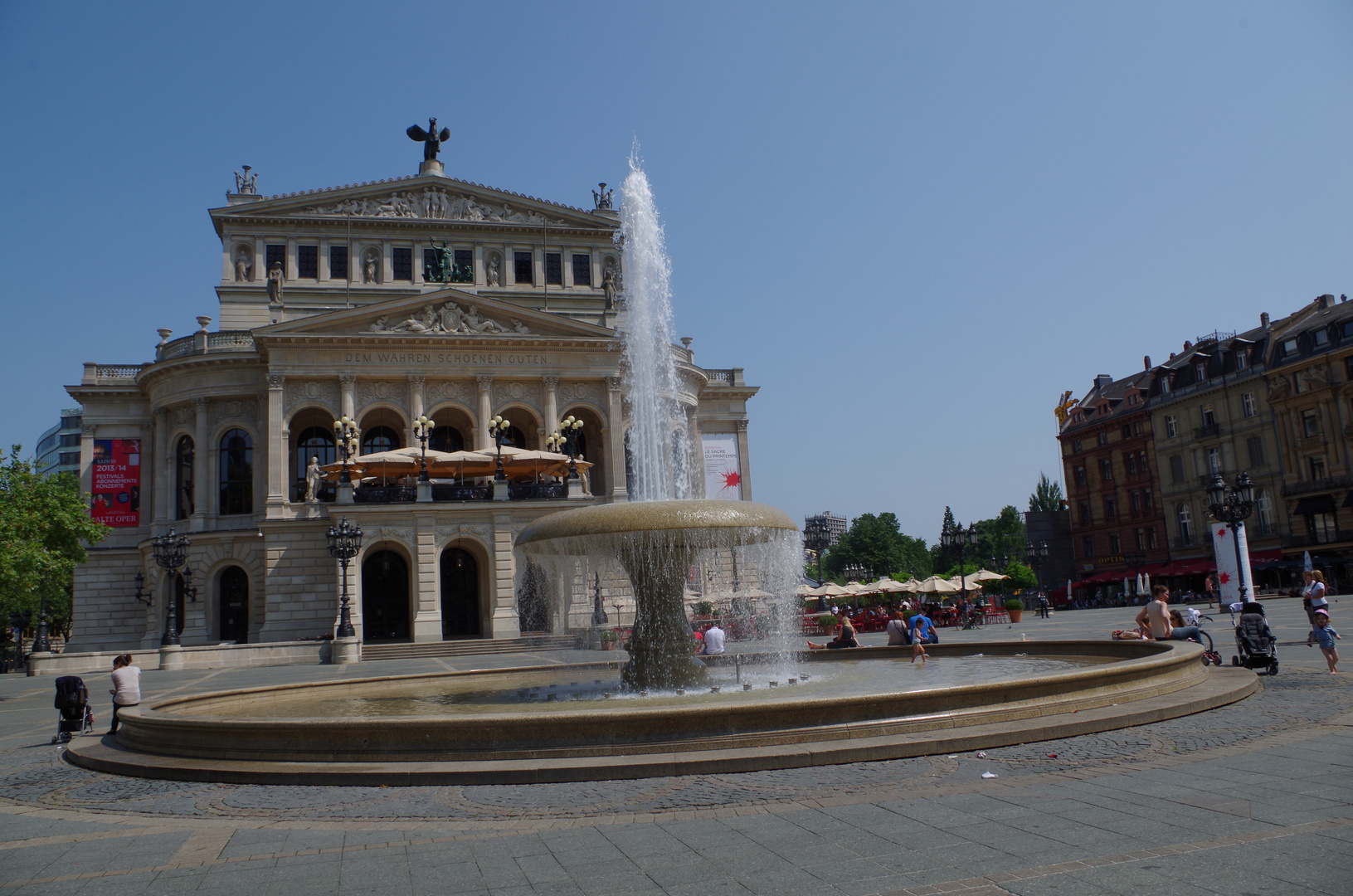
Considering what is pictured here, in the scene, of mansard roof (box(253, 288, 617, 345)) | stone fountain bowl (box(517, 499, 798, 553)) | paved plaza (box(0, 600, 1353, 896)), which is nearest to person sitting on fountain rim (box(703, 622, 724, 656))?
stone fountain bowl (box(517, 499, 798, 553))

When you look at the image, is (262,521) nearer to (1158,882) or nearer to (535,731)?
(535,731)

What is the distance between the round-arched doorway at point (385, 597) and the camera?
3759cm

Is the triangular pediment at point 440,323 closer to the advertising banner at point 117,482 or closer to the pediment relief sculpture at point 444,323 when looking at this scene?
the pediment relief sculpture at point 444,323

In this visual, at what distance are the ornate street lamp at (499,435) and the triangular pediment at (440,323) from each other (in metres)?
4.05

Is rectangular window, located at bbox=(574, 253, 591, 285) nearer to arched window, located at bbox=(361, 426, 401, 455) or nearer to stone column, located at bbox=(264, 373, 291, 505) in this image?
arched window, located at bbox=(361, 426, 401, 455)

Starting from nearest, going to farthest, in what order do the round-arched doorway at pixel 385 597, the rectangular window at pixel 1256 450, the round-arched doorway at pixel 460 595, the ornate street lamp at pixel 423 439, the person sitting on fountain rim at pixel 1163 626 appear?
the person sitting on fountain rim at pixel 1163 626 < the ornate street lamp at pixel 423 439 < the round-arched doorway at pixel 385 597 < the round-arched doorway at pixel 460 595 < the rectangular window at pixel 1256 450

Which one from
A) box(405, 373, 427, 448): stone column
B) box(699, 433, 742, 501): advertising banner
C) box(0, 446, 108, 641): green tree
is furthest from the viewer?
box(699, 433, 742, 501): advertising banner

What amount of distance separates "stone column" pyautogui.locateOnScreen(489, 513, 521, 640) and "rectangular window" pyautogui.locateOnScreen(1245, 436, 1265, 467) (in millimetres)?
42098

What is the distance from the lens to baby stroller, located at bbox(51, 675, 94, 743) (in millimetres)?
12211

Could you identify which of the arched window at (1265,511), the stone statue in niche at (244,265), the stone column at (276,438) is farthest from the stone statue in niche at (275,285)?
the arched window at (1265,511)

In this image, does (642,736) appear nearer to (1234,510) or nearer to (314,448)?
(1234,510)

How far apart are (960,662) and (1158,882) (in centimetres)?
1088

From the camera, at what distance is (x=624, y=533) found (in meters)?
11.2

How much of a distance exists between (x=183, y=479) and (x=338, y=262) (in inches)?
503
